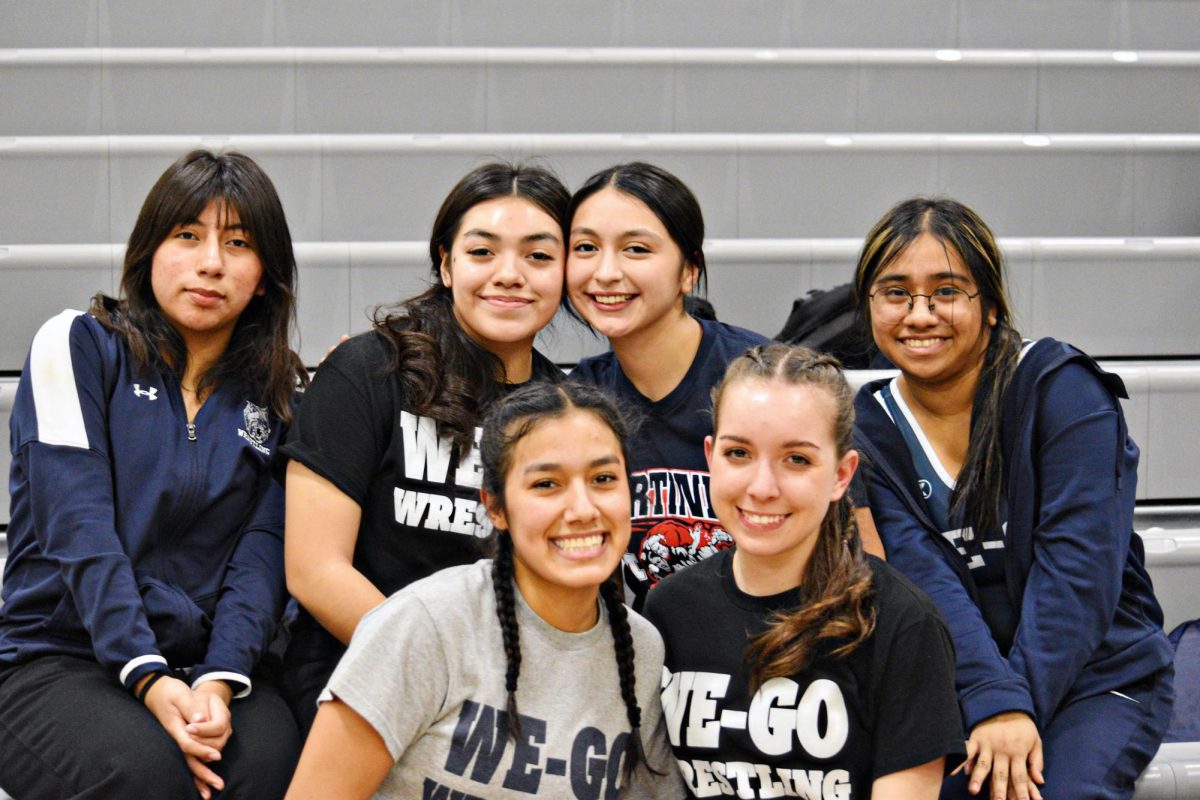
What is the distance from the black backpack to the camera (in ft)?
7.06

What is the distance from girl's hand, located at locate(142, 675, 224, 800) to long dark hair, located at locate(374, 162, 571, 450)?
40 centimetres

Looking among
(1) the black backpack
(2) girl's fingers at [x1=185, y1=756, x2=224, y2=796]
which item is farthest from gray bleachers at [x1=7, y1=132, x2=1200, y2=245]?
(2) girl's fingers at [x1=185, y1=756, x2=224, y2=796]

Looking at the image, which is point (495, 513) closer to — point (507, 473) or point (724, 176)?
point (507, 473)

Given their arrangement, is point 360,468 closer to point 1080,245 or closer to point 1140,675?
point 1140,675

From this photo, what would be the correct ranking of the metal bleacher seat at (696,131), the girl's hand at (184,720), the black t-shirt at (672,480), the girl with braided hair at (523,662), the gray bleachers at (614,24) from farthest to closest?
1. the gray bleachers at (614,24)
2. the metal bleacher seat at (696,131)
3. the black t-shirt at (672,480)
4. the girl's hand at (184,720)
5. the girl with braided hair at (523,662)

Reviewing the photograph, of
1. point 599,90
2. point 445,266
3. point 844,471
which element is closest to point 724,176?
point 599,90

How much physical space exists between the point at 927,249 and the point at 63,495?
999mm

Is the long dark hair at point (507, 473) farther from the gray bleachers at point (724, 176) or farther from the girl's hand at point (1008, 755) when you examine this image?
the gray bleachers at point (724, 176)

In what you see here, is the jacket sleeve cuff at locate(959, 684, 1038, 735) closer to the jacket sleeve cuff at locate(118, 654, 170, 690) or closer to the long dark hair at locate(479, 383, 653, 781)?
the long dark hair at locate(479, 383, 653, 781)

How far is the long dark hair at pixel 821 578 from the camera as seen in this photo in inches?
48.7

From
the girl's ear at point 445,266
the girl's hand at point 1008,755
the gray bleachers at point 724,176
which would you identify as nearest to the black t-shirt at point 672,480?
the girl's ear at point 445,266

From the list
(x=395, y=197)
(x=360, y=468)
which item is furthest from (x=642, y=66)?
(x=360, y=468)

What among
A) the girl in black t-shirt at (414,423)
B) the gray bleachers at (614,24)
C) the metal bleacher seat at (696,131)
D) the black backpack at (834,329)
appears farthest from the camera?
the gray bleachers at (614,24)

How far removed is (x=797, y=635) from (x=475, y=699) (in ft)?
1.03
